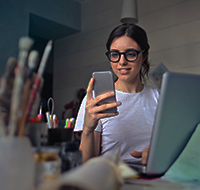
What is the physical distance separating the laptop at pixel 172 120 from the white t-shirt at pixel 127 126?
51 centimetres

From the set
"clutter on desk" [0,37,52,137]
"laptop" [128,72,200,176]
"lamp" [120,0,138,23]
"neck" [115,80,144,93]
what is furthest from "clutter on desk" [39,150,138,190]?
"lamp" [120,0,138,23]

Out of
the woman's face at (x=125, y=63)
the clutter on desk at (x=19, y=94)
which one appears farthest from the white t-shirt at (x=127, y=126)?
the clutter on desk at (x=19, y=94)

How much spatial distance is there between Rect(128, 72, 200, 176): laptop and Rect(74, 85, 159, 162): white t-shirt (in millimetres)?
514

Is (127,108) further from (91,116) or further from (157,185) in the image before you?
(157,185)

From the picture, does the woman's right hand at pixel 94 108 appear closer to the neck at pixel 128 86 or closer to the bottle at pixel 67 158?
the bottle at pixel 67 158

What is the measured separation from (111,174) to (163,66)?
2.75m

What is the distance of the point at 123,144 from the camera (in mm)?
1314

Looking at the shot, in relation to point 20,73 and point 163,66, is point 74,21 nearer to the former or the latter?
point 163,66

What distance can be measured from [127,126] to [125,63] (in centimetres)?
33

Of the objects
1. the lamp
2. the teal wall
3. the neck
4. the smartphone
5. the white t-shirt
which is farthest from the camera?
the teal wall

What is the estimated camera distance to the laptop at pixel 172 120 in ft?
2.32

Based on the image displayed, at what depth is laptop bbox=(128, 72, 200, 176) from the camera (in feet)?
2.32

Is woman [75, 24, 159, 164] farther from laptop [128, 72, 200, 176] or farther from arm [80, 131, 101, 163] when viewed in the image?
laptop [128, 72, 200, 176]

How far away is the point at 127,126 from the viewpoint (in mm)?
1356
